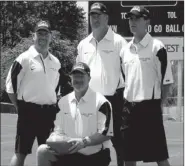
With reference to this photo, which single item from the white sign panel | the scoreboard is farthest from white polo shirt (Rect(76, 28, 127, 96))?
the white sign panel

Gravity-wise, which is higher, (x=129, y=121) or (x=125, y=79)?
(x=125, y=79)

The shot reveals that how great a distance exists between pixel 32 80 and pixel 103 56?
907mm

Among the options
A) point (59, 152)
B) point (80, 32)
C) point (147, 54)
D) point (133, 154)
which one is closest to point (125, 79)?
point (147, 54)

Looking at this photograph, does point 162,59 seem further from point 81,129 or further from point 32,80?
point 32,80

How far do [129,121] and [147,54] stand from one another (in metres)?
0.75

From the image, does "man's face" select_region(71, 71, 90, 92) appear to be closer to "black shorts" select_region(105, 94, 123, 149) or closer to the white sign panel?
"black shorts" select_region(105, 94, 123, 149)

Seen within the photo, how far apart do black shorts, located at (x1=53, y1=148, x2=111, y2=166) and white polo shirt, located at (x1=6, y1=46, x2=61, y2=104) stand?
1455 millimetres

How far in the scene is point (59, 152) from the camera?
18.4ft

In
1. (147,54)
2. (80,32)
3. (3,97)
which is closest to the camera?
(147,54)

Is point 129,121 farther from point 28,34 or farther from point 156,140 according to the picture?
point 28,34

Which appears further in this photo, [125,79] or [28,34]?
[28,34]

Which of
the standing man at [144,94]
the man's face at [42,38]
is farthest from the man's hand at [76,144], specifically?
the man's face at [42,38]

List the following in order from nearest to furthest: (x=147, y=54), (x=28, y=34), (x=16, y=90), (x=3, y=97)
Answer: (x=147, y=54) < (x=16, y=90) < (x=3, y=97) < (x=28, y=34)

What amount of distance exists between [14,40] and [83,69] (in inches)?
1791
